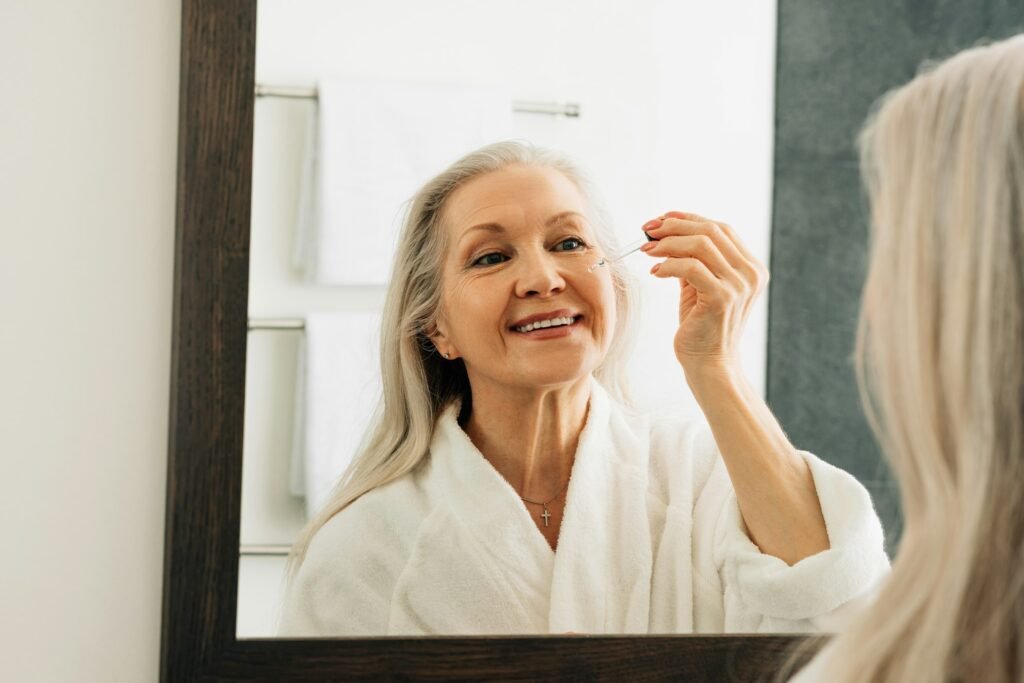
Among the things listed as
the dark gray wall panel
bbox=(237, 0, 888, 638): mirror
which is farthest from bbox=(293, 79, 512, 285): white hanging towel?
the dark gray wall panel

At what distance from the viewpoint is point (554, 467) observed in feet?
3.41

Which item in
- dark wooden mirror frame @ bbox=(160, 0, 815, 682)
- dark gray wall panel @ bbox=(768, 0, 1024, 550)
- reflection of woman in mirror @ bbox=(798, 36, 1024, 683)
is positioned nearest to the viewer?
reflection of woman in mirror @ bbox=(798, 36, 1024, 683)

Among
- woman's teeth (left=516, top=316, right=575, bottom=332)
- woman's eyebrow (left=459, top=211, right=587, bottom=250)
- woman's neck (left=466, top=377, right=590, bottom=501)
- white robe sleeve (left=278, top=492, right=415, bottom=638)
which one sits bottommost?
white robe sleeve (left=278, top=492, right=415, bottom=638)

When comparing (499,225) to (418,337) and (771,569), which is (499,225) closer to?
(418,337)

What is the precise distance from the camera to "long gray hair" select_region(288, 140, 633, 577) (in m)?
1.00

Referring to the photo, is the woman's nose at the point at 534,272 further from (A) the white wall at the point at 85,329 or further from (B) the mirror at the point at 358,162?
(A) the white wall at the point at 85,329

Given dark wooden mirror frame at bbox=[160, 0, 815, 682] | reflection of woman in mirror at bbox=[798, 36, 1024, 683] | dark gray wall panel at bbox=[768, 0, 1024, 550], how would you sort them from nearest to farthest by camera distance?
reflection of woman in mirror at bbox=[798, 36, 1024, 683] < dark wooden mirror frame at bbox=[160, 0, 815, 682] < dark gray wall panel at bbox=[768, 0, 1024, 550]

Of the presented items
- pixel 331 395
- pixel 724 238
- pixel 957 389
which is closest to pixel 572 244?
pixel 724 238

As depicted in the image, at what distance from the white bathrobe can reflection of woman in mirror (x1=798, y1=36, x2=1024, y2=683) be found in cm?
40

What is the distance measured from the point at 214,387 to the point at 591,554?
372mm

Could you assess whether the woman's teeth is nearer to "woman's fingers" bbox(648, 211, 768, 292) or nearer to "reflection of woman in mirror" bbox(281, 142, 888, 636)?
"reflection of woman in mirror" bbox(281, 142, 888, 636)

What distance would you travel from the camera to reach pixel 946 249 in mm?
612

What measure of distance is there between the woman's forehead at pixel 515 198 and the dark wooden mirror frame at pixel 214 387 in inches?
7.6

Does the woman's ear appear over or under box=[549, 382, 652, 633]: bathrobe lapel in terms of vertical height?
over
